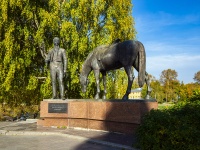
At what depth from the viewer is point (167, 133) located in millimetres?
5402

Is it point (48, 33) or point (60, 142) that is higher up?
point (48, 33)

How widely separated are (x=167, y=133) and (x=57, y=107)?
6239 millimetres

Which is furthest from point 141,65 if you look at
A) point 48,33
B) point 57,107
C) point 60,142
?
point 48,33

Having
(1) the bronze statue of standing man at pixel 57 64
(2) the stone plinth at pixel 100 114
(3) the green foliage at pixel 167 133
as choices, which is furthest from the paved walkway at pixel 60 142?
(1) the bronze statue of standing man at pixel 57 64

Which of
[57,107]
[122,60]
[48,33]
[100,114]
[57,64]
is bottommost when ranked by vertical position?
[100,114]

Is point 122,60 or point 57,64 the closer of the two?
point 122,60

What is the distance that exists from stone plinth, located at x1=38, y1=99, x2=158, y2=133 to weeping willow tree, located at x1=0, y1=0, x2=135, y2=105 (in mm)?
4850

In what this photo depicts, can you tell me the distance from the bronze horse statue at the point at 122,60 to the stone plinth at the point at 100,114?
628 millimetres

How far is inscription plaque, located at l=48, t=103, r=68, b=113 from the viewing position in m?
10.7

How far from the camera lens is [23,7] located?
16344 millimetres

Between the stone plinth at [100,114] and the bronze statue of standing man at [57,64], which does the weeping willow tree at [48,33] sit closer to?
the bronze statue of standing man at [57,64]

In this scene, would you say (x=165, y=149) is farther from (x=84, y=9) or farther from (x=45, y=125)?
(x=84, y=9)

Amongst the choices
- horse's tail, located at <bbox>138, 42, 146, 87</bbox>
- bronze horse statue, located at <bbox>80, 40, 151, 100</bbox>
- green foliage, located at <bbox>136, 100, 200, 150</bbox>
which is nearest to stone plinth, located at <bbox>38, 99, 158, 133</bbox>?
bronze horse statue, located at <bbox>80, 40, 151, 100</bbox>

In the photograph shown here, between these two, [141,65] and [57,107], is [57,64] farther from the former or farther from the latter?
[141,65]
